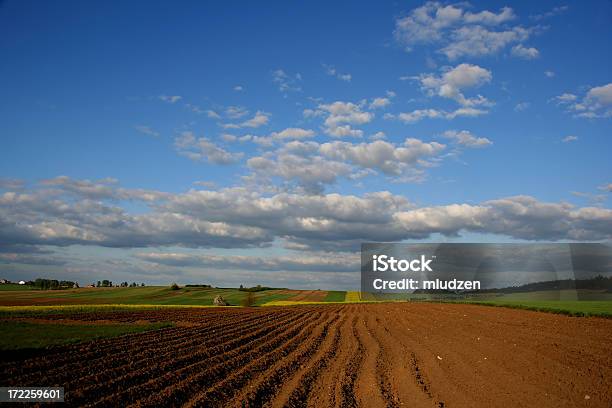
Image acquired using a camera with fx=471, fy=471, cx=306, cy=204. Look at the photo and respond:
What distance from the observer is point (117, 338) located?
869 inches

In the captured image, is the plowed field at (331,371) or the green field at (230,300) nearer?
the plowed field at (331,371)

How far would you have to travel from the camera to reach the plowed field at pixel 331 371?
1072 cm

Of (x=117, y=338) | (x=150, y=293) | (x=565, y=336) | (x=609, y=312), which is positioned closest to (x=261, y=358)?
(x=117, y=338)

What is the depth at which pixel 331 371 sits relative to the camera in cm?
1417

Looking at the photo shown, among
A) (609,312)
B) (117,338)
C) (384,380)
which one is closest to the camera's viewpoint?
(384,380)

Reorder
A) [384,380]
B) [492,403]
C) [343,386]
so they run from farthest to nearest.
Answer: [384,380], [343,386], [492,403]

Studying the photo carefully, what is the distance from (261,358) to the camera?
16422 mm

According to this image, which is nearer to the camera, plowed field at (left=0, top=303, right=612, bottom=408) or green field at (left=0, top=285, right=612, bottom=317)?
plowed field at (left=0, top=303, right=612, bottom=408)

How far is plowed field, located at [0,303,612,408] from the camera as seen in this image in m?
10.7

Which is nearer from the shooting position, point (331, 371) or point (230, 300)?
point (331, 371)

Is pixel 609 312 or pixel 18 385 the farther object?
pixel 609 312

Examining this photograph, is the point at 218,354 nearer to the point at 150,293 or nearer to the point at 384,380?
the point at 384,380

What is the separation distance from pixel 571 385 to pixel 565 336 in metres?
9.87

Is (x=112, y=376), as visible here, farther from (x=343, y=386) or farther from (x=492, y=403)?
(x=492, y=403)
